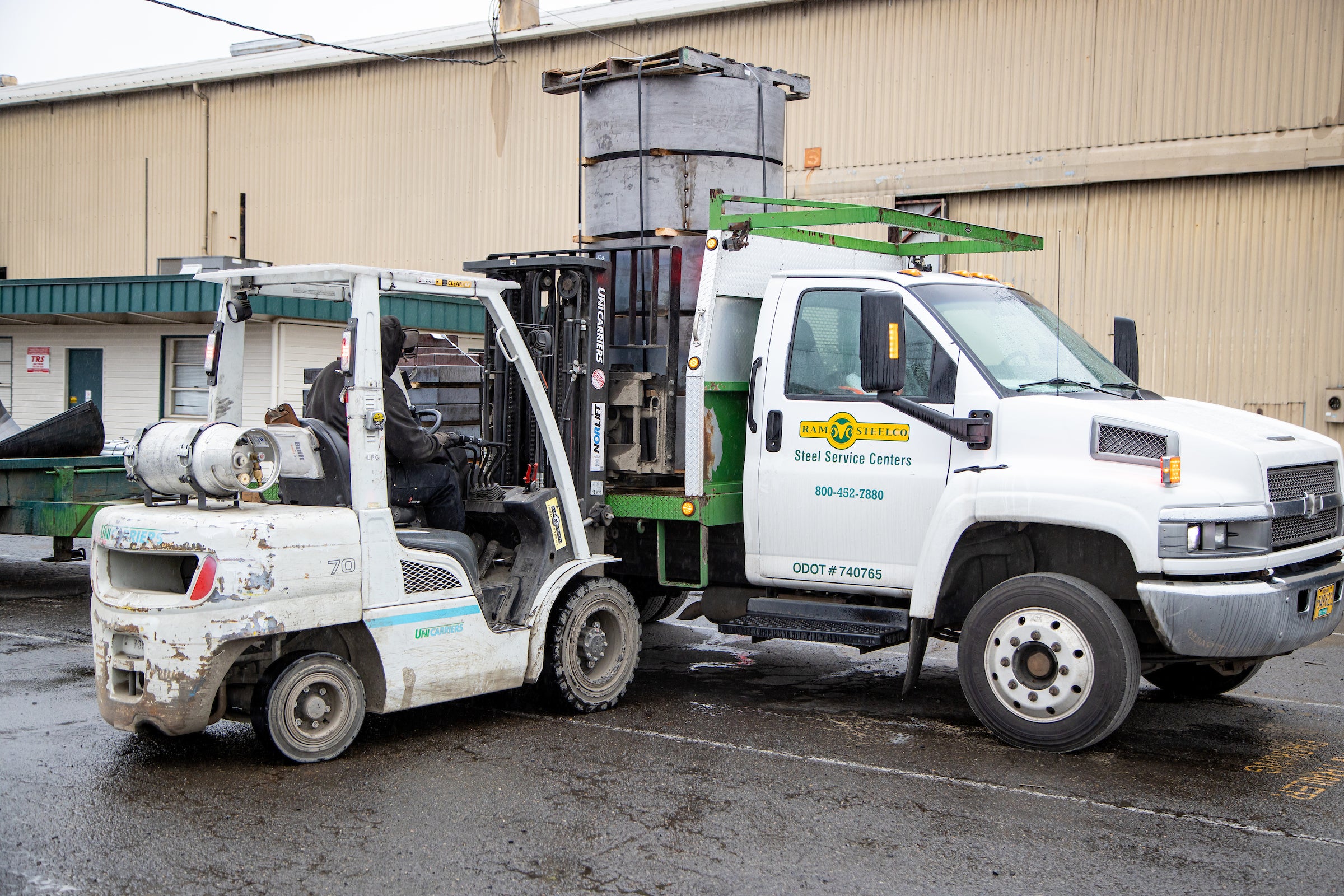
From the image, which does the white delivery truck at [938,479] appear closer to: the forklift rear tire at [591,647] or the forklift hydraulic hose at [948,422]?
the forklift hydraulic hose at [948,422]

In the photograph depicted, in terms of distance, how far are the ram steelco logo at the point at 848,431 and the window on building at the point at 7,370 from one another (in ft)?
64.5

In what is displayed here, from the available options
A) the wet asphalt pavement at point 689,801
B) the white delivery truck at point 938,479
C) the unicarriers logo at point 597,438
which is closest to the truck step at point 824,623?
the white delivery truck at point 938,479

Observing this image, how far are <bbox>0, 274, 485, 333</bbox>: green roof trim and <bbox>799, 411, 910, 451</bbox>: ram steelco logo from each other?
460 inches

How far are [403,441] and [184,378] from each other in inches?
628

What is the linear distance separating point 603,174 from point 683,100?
28.2 inches

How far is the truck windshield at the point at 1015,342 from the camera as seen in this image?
661 cm

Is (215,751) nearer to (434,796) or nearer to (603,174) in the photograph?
(434,796)

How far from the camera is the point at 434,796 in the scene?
5512 mm

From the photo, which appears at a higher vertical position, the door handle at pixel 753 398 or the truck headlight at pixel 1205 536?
the door handle at pixel 753 398

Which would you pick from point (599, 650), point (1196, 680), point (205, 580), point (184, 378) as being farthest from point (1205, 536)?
point (184, 378)

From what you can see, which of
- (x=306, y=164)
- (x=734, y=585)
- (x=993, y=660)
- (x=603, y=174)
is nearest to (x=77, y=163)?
(x=306, y=164)

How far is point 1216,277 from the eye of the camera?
50.3 ft

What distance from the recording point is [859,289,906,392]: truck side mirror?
250 inches

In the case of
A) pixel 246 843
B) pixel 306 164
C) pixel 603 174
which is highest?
pixel 306 164
